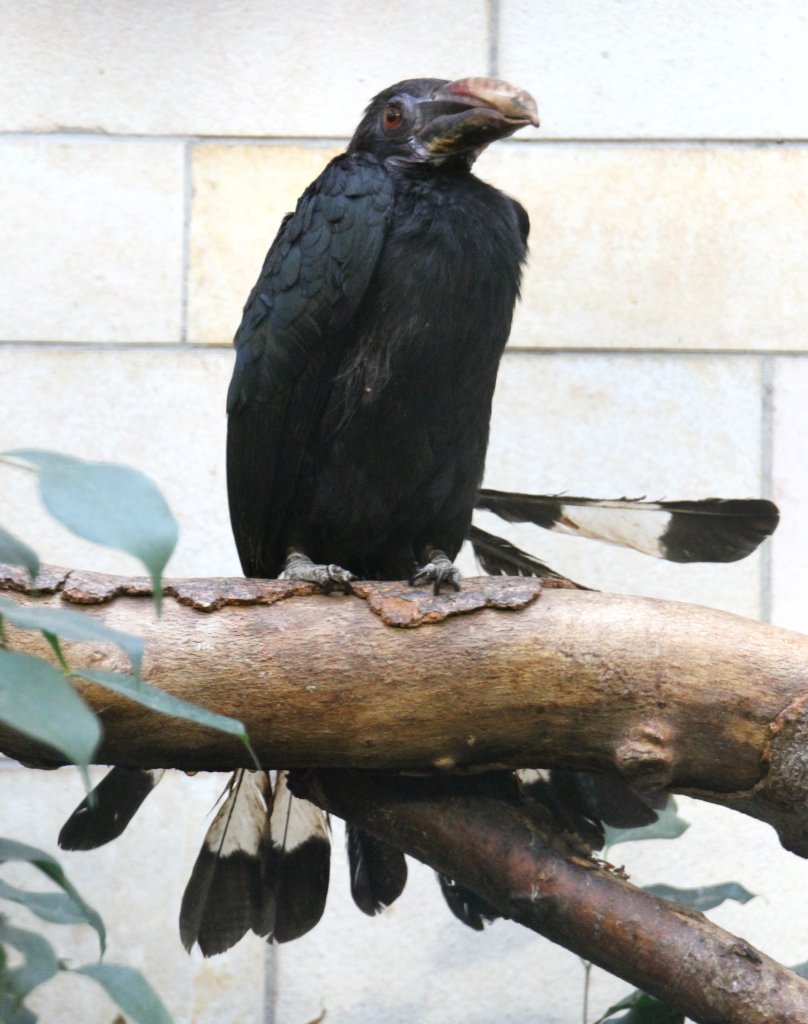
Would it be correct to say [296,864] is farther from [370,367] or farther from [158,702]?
[158,702]

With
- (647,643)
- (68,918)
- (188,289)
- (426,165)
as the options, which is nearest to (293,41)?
(188,289)

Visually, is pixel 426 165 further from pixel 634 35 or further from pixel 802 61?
pixel 802 61

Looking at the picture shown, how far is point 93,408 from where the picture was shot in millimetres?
3525

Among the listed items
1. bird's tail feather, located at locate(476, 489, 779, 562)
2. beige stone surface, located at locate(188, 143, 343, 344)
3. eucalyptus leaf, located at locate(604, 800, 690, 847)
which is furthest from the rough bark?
beige stone surface, located at locate(188, 143, 343, 344)

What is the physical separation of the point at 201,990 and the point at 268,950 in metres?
0.19

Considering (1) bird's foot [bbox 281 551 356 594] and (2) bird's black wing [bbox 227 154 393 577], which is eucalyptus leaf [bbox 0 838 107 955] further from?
(2) bird's black wing [bbox 227 154 393 577]

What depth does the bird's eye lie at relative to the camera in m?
2.80

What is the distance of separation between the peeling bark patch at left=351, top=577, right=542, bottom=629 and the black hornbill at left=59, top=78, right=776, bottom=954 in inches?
8.9

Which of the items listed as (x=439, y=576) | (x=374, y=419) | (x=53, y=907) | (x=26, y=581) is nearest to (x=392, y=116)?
(x=374, y=419)

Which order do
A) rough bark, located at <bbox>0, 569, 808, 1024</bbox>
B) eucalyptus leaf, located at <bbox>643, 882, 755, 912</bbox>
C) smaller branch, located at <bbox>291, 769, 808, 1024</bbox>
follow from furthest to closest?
eucalyptus leaf, located at <bbox>643, 882, 755, 912</bbox> < rough bark, located at <bbox>0, 569, 808, 1024</bbox> < smaller branch, located at <bbox>291, 769, 808, 1024</bbox>

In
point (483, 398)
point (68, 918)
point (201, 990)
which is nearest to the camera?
point (68, 918)

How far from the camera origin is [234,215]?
3582 millimetres

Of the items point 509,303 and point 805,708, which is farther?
point 509,303

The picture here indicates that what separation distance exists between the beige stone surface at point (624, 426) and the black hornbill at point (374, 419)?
2.76ft
